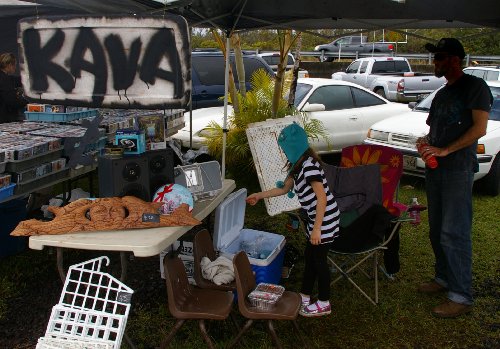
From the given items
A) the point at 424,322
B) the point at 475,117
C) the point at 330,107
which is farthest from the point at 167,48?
the point at 330,107

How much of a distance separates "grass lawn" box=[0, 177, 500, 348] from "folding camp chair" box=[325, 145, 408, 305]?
24 centimetres

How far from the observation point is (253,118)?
6.61 meters

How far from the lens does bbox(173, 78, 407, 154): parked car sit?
7.81m

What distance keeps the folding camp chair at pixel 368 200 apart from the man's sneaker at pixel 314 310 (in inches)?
14.0

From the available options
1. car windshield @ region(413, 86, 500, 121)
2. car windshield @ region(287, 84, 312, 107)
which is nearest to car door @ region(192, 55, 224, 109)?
car windshield @ region(287, 84, 312, 107)

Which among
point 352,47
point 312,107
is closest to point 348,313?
point 312,107

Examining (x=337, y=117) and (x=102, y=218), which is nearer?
(x=102, y=218)

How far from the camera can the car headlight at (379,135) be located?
7.41 meters

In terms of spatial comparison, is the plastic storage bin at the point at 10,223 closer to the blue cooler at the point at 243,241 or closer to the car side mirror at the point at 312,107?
the blue cooler at the point at 243,241

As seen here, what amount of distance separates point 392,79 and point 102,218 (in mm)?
15367

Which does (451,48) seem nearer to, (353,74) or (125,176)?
(125,176)

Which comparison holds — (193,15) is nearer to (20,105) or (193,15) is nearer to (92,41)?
(92,41)

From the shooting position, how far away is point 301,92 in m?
8.26

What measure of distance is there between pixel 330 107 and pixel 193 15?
450 cm
